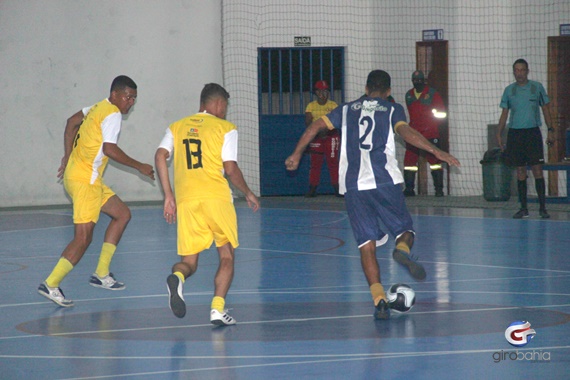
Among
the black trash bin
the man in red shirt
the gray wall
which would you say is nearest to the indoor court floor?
the black trash bin

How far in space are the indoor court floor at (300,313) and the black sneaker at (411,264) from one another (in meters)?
0.35

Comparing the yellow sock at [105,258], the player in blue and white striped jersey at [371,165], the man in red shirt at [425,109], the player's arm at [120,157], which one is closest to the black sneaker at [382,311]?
the player in blue and white striped jersey at [371,165]

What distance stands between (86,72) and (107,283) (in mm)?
10744

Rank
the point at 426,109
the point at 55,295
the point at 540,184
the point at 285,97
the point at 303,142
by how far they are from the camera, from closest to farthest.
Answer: the point at 303,142 → the point at 55,295 → the point at 540,184 → the point at 426,109 → the point at 285,97

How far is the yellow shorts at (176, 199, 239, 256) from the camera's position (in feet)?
26.8

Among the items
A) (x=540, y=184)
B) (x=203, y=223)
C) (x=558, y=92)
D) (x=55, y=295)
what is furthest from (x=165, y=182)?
(x=558, y=92)

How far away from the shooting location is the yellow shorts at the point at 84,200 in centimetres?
977

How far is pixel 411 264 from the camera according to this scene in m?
8.31

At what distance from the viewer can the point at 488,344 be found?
719cm

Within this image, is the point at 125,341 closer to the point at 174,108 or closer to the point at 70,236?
the point at 70,236

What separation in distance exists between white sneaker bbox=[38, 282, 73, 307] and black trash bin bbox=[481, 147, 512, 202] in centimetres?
1178

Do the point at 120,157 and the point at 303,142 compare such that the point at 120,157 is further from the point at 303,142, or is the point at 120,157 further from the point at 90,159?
the point at 303,142

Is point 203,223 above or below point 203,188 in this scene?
below

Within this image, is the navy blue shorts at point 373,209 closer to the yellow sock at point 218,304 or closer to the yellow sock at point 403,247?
the yellow sock at point 403,247
